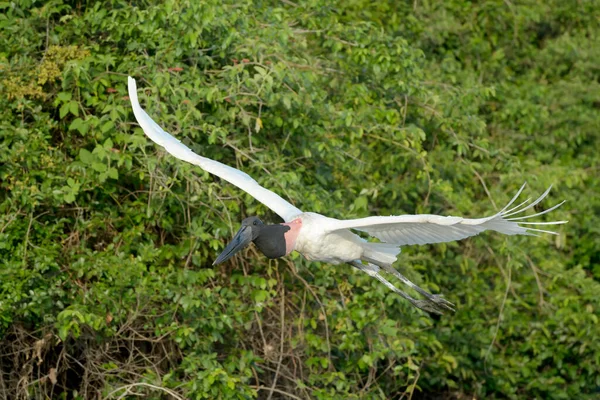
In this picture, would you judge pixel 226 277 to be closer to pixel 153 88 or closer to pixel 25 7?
pixel 153 88

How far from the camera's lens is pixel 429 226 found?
616 centimetres

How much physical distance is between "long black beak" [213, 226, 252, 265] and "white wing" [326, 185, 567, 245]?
1.29 ft

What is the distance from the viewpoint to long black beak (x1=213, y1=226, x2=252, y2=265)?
613cm

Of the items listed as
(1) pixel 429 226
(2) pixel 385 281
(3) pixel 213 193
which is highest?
(1) pixel 429 226

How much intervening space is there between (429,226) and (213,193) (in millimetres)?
1402

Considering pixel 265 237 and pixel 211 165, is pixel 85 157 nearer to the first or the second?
pixel 211 165

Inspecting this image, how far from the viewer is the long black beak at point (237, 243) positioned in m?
6.13

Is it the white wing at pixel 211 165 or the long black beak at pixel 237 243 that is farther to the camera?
the white wing at pixel 211 165

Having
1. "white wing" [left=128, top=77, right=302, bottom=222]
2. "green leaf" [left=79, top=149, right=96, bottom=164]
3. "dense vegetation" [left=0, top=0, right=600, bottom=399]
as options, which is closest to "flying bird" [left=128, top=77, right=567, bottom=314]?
"white wing" [left=128, top=77, right=302, bottom=222]

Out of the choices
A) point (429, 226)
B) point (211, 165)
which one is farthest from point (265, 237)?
point (429, 226)

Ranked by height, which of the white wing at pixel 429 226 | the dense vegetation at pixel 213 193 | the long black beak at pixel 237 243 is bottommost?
the dense vegetation at pixel 213 193

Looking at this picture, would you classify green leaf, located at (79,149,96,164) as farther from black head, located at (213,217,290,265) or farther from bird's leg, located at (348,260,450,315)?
bird's leg, located at (348,260,450,315)

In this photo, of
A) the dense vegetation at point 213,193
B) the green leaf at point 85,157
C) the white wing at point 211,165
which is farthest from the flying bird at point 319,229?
the green leaf at point 85,157

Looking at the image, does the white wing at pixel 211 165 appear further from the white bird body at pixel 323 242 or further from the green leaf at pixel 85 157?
the green leaf at pixel 85 157
